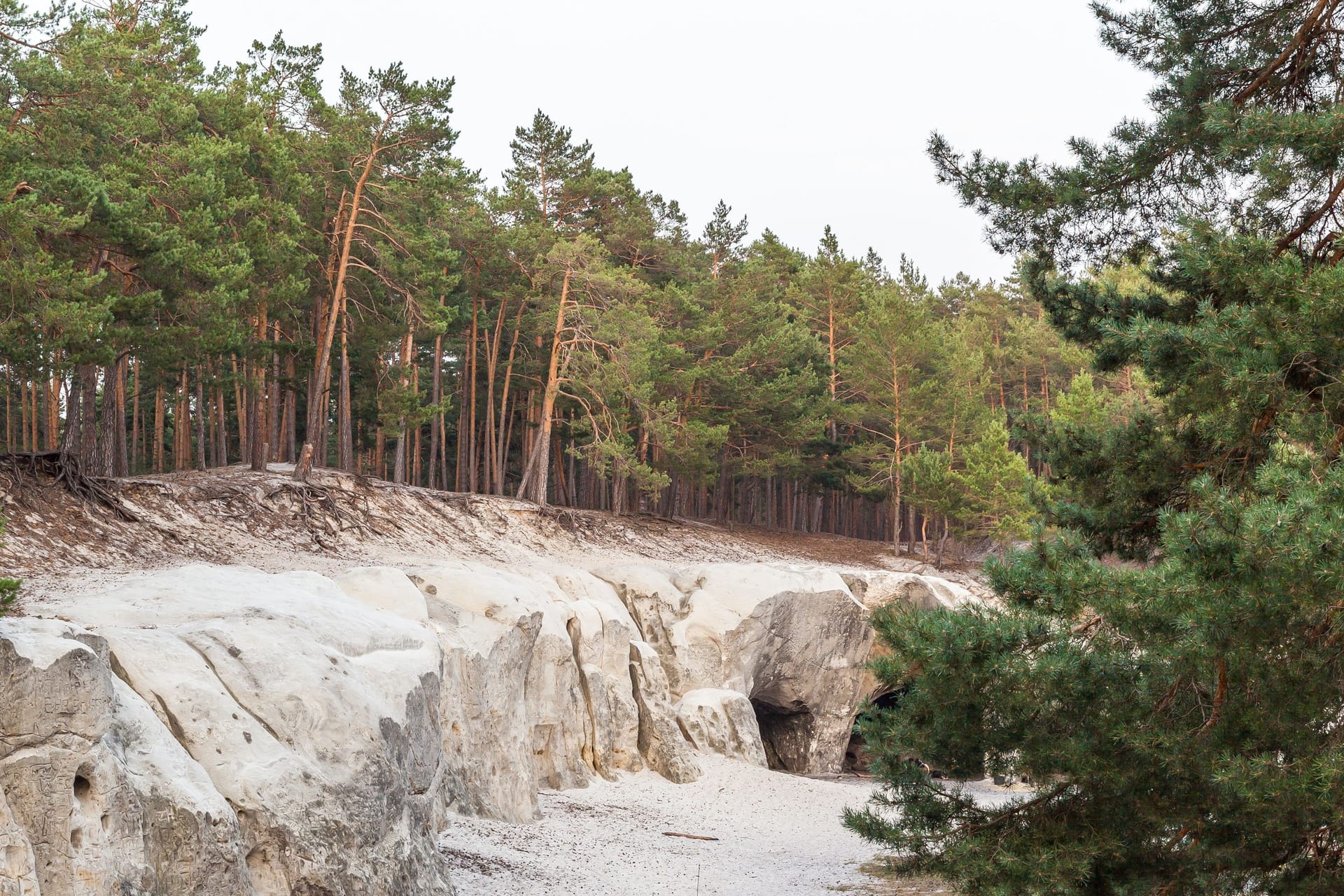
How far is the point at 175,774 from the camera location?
6391 millimetres

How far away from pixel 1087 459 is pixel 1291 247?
2.31m

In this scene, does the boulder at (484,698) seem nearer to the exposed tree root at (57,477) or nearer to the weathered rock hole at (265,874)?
the weathered rock hole at (265,874)

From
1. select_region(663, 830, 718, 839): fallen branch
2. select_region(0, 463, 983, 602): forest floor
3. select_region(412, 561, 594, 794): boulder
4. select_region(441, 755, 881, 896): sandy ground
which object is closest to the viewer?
select_region(441, 755, 881, 896): sandy ground

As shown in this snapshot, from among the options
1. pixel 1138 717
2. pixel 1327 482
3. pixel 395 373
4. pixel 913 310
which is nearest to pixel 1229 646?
pixel 1327 482

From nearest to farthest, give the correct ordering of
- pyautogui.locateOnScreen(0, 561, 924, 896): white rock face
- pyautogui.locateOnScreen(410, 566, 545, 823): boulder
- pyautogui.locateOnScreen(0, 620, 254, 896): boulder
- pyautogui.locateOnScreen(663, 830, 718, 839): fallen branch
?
1. pyautogui.locateOnScreen(0, 620, 254, 896): boulder
2. pyautogui.locateOnScreen(0, 561, 924, 896): white rock face
3. pyautogui.locateOnScreen(410, 566, 545, 823): boulder
4. pyautogui.locateOnScreen(663, 830, 718, 839): fallen branch

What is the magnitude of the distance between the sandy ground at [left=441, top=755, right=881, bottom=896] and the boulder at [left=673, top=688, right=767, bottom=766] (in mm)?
503

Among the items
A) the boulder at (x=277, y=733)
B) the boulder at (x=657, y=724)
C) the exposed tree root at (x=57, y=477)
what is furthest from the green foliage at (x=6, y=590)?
the boulder at (x=657, y=724)

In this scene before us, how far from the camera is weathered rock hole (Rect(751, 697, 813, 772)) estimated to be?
78.6 ft

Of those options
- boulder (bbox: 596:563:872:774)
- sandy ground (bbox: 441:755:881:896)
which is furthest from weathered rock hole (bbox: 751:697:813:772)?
sandy ground (bbox: 441:755:881:896)

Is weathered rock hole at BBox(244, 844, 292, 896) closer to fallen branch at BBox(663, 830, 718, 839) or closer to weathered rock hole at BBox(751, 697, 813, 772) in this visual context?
fallen branch at BBox(663, 830, 718, 839)

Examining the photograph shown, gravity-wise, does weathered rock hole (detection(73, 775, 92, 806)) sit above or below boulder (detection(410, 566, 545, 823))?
above

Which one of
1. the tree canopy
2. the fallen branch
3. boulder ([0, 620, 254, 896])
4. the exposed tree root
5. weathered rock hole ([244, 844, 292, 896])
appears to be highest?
the tree canopy

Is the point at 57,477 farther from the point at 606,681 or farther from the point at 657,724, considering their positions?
the point at 657,724

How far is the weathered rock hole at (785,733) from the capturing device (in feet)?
78.6
